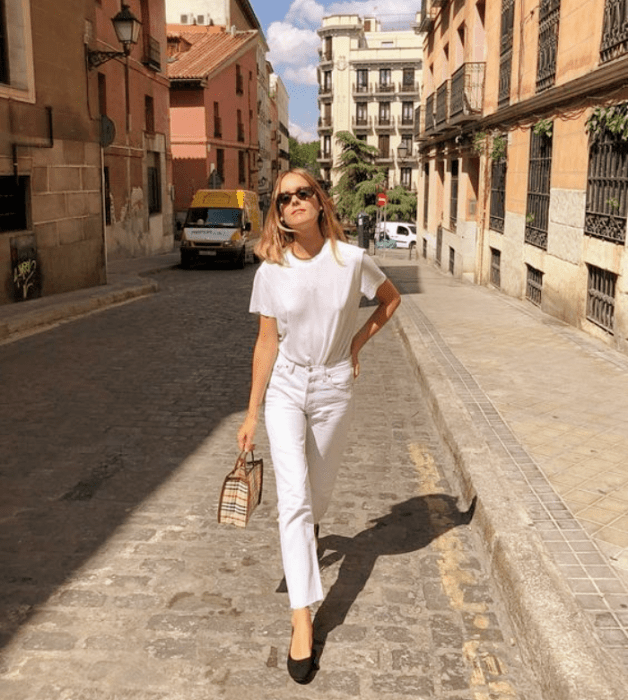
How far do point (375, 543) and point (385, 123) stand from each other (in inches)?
2806

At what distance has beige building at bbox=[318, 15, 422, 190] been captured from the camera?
70625 millimetres

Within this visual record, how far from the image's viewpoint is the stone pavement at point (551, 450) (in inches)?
129

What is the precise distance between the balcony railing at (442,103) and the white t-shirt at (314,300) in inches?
767

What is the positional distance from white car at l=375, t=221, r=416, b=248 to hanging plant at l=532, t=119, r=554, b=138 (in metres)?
30.6

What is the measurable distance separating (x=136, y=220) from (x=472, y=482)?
21.3 m

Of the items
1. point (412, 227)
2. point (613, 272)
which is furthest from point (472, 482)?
point (412, 227)

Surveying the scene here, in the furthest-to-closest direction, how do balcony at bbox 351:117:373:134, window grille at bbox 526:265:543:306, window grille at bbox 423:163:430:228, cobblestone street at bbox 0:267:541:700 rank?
balcony at bbox 351:117:373:134
window grille at bbox 423:163:430:228
window grille at bbox 526:265:543:306
cobblestone street at bbox 0:267:541:700

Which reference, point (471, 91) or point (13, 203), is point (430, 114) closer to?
point (471, 91)

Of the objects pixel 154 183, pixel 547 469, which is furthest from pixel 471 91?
pixel 547 469

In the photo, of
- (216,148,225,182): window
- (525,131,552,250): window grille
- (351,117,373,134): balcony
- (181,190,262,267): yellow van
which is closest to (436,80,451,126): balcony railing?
(181,190,262,267): yellow van

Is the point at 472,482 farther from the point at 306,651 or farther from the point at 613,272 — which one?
the point at 613,272

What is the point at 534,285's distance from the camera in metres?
13.8

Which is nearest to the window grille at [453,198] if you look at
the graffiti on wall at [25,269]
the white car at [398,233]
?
the graffiti on wall at [25,269]

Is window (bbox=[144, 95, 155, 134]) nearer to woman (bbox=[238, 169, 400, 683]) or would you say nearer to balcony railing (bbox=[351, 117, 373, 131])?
woman (bbox=[238, 169, 400, 683])
